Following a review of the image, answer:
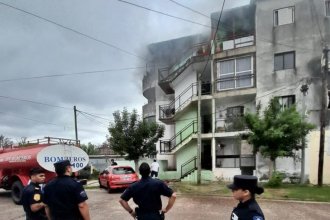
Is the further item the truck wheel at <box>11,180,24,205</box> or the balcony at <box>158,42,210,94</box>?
the balcony at <box>158,42,210,94</box>

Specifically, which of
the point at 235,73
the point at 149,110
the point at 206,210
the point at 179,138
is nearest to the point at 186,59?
the point at 235,73

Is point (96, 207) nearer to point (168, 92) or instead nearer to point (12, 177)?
point (12, 177)

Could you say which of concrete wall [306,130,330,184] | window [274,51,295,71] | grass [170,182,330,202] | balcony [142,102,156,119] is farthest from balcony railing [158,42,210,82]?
grass [170,182,330,202]

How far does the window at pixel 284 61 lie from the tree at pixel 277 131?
5.12 m

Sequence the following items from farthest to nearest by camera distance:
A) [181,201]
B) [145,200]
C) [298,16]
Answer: [298,16], [181,201], [145,200]

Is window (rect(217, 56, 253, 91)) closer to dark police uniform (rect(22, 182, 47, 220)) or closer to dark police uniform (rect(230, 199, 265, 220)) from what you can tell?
dark police uniform (rect(22, 182, 47, 220))

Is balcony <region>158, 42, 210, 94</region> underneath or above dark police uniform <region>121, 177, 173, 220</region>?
above

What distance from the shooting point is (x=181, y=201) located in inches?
576

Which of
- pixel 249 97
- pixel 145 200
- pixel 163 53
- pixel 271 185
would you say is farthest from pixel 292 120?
pixel 163 53

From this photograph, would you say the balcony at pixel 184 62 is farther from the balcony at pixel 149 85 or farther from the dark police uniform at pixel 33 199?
the dark police uniform at pixel 33 199

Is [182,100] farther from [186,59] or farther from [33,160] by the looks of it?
[33,160]

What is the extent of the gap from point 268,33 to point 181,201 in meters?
14.2

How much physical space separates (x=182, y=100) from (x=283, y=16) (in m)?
9.27

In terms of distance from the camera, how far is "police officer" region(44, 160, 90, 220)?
4773 millimetres
